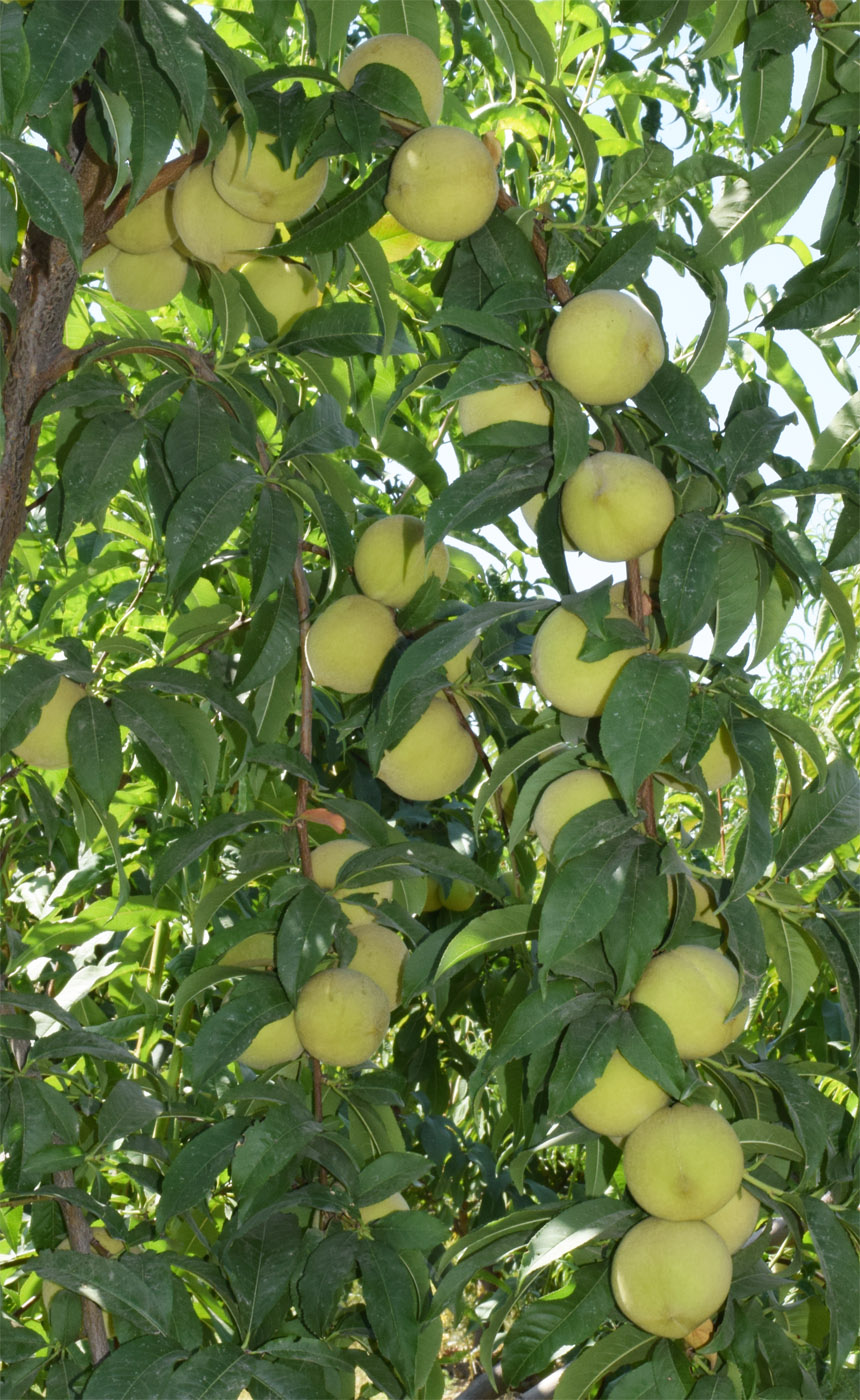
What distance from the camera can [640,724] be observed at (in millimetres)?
813

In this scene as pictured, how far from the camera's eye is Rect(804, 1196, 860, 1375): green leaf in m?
0.87

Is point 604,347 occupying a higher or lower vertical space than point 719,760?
higher

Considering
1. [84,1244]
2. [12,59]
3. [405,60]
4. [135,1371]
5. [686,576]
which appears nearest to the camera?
[12,59]

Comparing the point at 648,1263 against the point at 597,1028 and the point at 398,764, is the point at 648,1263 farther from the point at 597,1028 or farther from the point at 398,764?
the point at 398,764

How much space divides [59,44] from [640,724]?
551 mm

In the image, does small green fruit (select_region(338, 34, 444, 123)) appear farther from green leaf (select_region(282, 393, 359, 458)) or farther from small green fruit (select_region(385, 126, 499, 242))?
green leaf (select_region(282, 393, 359, 458))

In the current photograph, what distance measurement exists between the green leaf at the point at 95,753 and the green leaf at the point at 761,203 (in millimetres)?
650

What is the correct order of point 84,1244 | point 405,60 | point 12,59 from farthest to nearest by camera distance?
point 84,1244 → point 405,60 → point 12,59

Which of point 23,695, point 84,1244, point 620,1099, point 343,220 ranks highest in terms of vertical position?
point 343,220

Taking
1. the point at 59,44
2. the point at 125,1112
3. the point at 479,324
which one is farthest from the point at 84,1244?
the point at 59,44

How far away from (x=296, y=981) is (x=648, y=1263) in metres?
0.35

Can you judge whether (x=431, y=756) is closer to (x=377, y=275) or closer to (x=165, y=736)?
(x=165, y=736)

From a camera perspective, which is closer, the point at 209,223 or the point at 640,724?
the point at 640,724

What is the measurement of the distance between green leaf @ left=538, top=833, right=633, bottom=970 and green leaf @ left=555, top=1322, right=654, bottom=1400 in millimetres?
281
